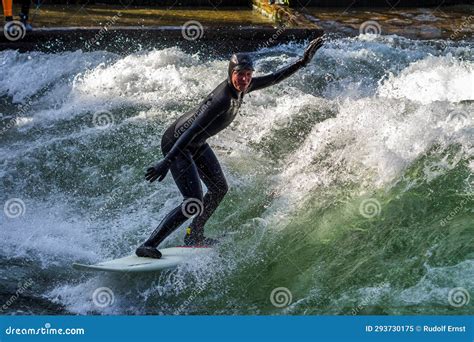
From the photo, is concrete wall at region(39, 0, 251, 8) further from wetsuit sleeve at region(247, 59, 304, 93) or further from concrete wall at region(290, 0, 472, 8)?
wetsuit sleeve at region(247, 59, 304, 93)

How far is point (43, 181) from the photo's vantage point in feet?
28.5

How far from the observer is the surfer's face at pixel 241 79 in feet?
19.5

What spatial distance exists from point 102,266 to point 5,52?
23.0 ft

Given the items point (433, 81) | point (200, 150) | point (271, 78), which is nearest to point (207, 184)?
point (200, 150)

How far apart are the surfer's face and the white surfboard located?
161cm

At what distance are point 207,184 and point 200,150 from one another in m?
0.36

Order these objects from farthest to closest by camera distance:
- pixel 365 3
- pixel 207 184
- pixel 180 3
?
1. pixel 365 3
2. pixel 180 3
3. pixel 207 184

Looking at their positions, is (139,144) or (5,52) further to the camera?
(5,52)

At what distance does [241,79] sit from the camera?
597cm

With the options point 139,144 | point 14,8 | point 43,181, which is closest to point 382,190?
point 139,144

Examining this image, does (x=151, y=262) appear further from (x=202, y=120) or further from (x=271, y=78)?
(x=271, y=78)

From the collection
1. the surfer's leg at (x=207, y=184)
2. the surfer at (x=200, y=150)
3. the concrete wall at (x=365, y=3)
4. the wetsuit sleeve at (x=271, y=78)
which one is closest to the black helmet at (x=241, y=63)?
the surfer at (x=200, y=150)

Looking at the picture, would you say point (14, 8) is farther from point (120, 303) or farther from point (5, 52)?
point (120, 303)

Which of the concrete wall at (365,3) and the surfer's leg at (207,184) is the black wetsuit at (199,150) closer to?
the surfer's leg at (207,184)
